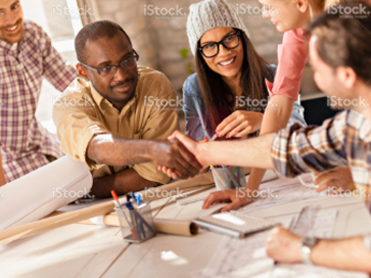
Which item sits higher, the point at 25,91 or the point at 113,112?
the point at 25,91

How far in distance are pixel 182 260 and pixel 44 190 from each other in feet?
2.44

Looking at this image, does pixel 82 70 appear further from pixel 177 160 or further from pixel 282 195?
pixel 282 195

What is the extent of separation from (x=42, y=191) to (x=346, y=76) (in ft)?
3.69

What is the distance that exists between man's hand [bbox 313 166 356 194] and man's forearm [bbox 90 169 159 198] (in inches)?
32.8

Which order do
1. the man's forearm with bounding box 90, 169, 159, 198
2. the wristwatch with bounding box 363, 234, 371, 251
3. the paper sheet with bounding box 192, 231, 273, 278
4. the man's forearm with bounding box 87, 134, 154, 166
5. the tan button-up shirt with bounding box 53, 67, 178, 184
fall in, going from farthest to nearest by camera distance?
the man's forearm with bounding box 90, 169, 159, 198 → the tan button-up shirt with bounding box 53, 67, 178, 184 → the man's forearm with bounding box 87, 134, 154, 166 → the paper sheet with bounding box 192, 231, 273, 278 → the wristwatch with bounding box 363, 234, 371, 251

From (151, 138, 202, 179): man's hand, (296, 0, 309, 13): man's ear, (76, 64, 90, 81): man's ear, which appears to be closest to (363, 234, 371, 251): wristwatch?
(151, 138, 202, 179): man's hand

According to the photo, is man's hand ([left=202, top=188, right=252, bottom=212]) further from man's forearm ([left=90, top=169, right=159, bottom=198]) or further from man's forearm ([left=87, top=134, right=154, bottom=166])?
man's forearm ([left=90, top=169, right=159, bottom=198])

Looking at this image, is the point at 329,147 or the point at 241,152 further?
the point at 241,152

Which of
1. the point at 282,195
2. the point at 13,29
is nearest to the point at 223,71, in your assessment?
the point at 282,195

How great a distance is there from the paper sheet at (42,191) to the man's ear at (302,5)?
101 cm

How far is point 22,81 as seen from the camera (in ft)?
7.20

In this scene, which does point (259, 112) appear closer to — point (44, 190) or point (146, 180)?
point (146, 180)

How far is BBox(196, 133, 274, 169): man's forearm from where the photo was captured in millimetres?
955

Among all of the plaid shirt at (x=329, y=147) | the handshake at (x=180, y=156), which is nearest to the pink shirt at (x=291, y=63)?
the handshake at (x=180, y=156)
